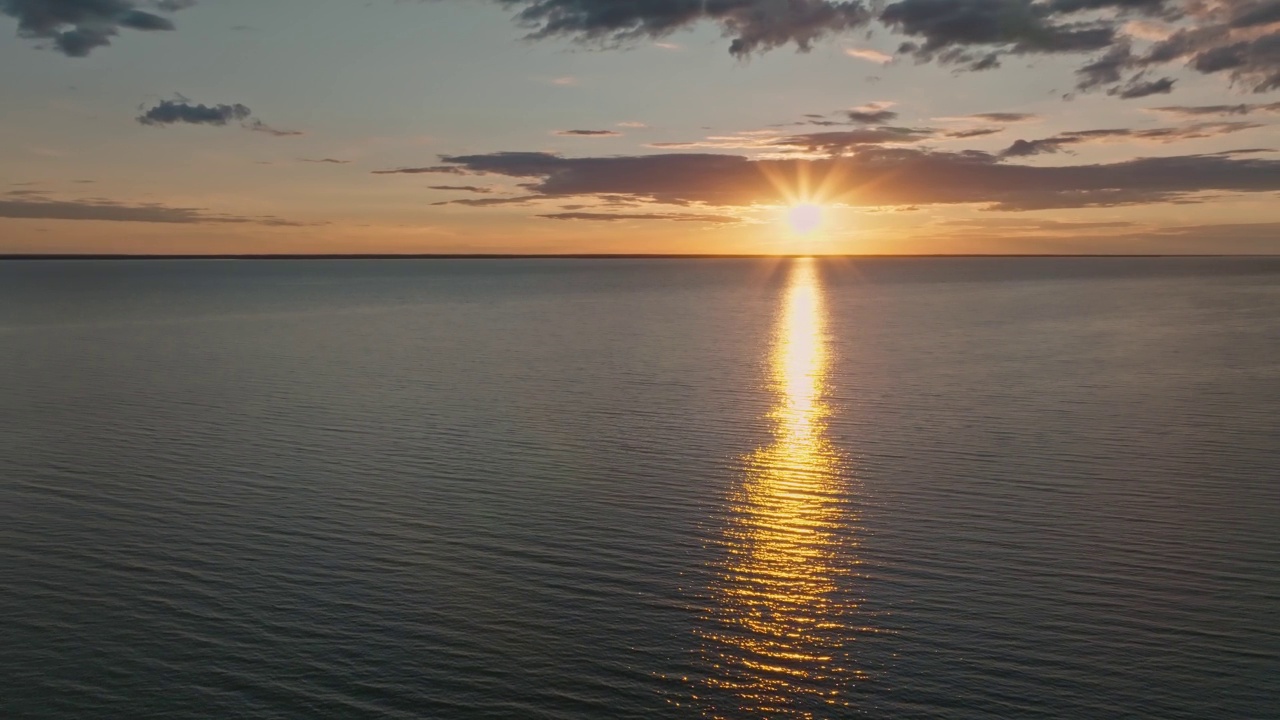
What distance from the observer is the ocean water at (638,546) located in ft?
82.6

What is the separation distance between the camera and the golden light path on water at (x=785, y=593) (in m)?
25.1

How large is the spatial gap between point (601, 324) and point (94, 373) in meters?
70.1

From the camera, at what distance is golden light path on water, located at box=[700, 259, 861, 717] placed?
25062mm

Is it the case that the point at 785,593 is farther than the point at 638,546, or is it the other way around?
the point at 638,546

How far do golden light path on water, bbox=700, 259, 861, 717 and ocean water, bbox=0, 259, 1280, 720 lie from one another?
13 centimetres

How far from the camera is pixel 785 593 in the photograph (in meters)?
31.5

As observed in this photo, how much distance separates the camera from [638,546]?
35562mm

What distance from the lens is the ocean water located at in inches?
992

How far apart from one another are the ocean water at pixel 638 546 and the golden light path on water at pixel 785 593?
129 millimetres

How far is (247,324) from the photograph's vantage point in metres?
132

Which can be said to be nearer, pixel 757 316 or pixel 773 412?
pixel 773 412

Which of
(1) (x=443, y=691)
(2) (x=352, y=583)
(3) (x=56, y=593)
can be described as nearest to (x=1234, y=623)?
(1) (x=443, y=691)

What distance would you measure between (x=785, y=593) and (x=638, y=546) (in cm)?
607

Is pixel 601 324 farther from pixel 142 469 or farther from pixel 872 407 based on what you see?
pixel 142 469
